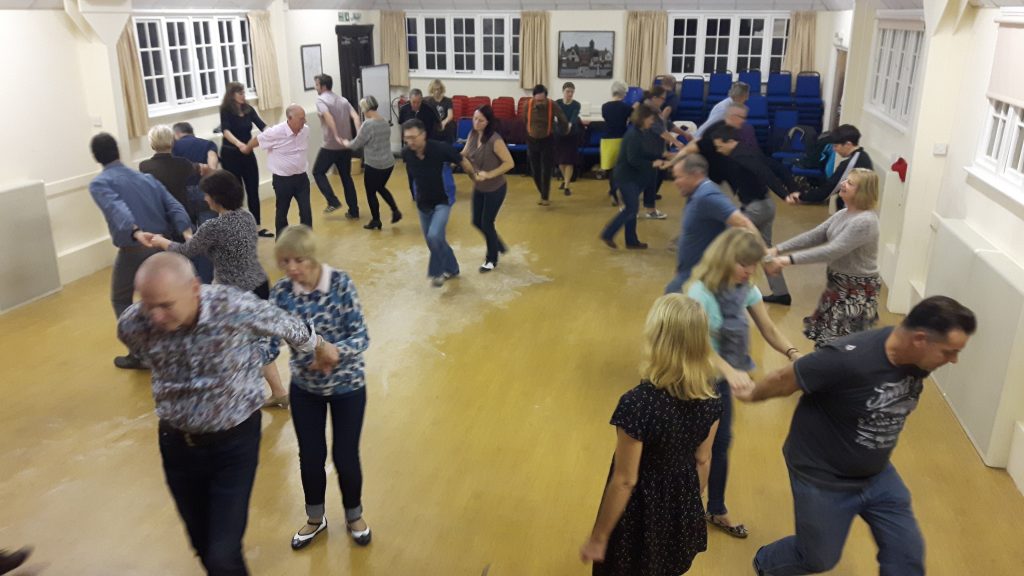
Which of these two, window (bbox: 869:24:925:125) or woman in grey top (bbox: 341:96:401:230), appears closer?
window (bbox: 869:24:925:125)

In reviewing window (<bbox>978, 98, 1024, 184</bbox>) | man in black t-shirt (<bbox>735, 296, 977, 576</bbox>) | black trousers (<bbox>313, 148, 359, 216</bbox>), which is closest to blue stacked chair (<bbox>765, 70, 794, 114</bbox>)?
black trousers (<bbox>313, 148, 359, 216</bbox>)

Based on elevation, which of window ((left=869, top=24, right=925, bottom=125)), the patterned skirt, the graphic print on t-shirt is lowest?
the patterned skirt

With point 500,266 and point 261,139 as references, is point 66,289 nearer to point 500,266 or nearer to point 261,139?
point 261,139

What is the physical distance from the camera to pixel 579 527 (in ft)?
12.8

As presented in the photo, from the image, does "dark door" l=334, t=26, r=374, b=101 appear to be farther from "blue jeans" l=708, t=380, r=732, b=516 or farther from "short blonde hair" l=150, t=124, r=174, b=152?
"blue jeans" l=708, t=380, r=732, b=516

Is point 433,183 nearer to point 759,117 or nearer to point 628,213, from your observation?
point 628,213

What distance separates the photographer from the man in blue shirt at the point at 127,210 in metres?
5.14

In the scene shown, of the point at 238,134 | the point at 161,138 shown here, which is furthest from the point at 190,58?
the point at 161,138

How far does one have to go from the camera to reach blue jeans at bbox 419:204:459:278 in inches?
278

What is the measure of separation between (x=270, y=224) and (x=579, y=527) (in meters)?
6.98

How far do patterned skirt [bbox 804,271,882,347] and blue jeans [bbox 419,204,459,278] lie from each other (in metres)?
3.52

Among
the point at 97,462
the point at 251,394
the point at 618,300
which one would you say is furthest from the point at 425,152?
the point at 251,394

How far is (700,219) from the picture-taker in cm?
446

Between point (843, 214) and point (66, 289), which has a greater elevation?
point (843, 214)
